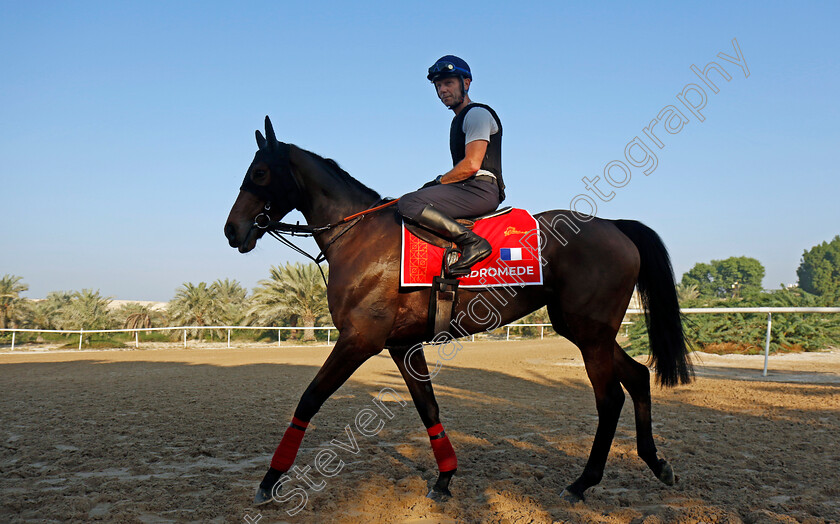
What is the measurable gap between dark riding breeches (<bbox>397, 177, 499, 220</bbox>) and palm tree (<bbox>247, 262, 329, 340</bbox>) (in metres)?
23.9

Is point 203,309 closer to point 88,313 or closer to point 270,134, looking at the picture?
point 88,313

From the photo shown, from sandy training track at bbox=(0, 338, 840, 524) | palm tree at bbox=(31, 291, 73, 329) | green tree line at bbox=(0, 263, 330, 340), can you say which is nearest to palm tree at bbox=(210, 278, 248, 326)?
green tree line at bbox=(0, 263, 330, 340)

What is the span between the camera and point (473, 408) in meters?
7.84

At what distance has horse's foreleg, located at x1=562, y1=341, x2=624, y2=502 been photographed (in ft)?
12.5

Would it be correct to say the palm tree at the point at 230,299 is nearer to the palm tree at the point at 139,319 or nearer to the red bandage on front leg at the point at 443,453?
the palm tree at the point at 139,319

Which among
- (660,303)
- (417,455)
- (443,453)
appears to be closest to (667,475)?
(660,303)

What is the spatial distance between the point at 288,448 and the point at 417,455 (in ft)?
5.25

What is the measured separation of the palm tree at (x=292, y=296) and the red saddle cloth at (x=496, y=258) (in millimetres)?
23987

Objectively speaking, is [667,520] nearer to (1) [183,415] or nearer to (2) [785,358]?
(1) [183,415]

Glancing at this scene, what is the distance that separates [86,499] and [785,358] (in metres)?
17.3

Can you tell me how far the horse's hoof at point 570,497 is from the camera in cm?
359

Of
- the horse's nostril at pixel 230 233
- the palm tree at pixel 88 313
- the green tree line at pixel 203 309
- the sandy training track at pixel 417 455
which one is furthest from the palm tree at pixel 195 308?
the horse's nostril at pixel 230 233

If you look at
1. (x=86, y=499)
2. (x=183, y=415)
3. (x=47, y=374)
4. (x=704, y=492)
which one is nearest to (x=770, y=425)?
(x=704, y=492)

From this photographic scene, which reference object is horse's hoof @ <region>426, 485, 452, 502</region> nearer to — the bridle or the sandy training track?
the sandy training track
